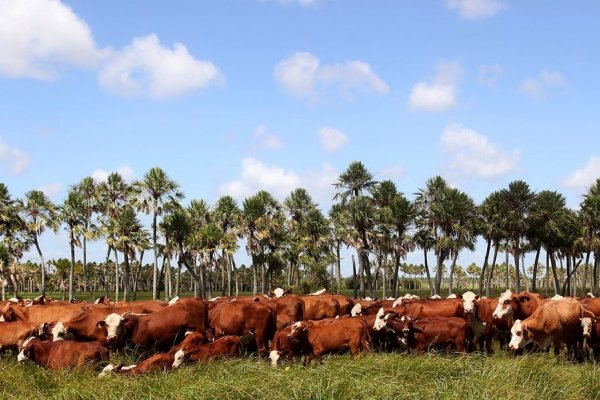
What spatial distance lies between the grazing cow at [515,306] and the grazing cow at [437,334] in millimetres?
1876

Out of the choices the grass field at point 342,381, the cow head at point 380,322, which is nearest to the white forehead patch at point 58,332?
the grass field at point 342,381

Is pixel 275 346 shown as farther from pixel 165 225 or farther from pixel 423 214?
pixel 423 214

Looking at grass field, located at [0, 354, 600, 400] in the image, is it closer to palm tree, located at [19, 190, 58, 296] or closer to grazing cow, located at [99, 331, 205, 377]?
grazing cow, located at [99, 331, 205, 377]

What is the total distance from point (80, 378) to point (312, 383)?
470 centimetres

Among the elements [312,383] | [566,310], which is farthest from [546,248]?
[312,383]

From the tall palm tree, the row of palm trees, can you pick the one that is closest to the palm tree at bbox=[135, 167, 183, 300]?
the row of palm trees

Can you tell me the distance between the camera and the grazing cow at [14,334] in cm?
1564

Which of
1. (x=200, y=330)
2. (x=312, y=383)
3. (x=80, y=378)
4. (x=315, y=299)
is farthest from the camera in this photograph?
(x=315, y=299)

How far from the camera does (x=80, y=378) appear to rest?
11258mm

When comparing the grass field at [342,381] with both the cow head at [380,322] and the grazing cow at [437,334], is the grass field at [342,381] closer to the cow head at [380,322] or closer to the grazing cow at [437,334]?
the grazing cow at [437,334]

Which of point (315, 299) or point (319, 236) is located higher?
point (319, 236)

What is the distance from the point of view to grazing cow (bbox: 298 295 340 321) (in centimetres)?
2066

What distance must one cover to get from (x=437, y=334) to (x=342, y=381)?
21.0 feet

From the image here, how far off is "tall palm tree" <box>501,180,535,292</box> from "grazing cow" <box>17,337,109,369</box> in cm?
5400
